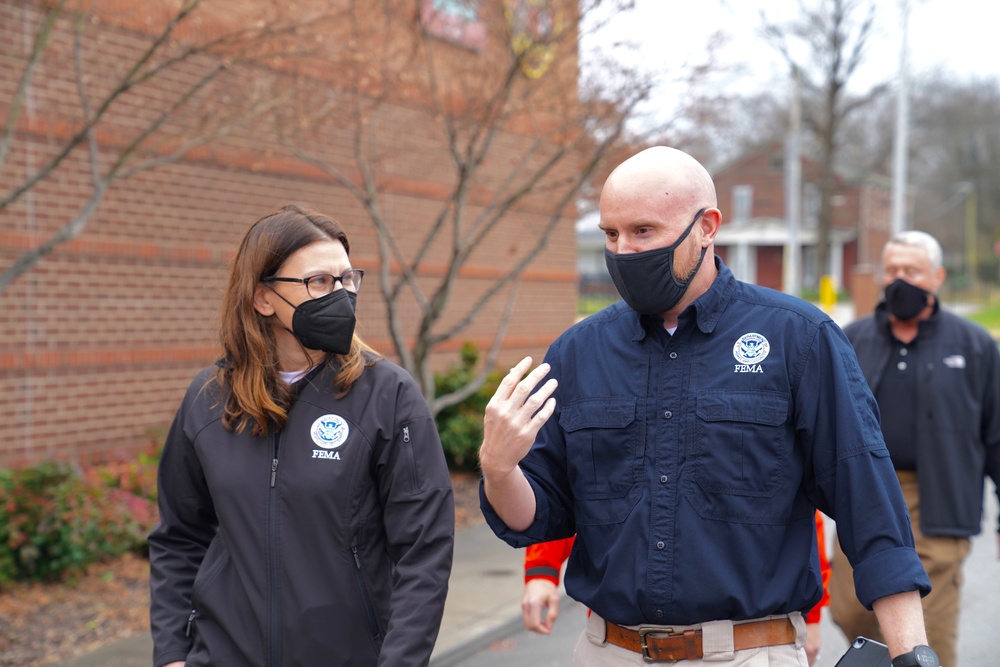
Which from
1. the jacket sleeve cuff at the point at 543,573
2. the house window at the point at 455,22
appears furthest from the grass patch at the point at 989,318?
the jacket sleeve cuff at the point at 543,573

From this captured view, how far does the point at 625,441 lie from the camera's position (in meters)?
2.65

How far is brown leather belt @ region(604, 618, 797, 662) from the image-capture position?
255 cm

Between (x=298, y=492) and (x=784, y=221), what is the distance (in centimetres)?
6249

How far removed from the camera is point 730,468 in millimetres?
2527

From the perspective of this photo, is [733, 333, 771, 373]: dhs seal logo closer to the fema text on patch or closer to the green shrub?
the fema text on patch

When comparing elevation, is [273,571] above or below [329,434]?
below

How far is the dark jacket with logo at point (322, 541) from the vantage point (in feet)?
8.52

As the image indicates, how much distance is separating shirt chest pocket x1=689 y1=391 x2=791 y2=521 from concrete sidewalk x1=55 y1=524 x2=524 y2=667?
3.59 metres

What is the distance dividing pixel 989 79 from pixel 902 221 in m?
43.1

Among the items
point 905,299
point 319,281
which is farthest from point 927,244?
point 319,281

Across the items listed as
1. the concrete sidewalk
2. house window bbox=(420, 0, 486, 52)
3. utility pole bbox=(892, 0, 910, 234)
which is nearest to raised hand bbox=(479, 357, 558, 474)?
the concrete sidewalk

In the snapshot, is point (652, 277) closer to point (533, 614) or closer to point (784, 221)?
point (533, 614)

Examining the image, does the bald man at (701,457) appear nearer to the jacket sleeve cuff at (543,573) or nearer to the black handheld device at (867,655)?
the black handheld device at (867,655)

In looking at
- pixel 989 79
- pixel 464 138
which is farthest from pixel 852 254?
pixel 464 138
